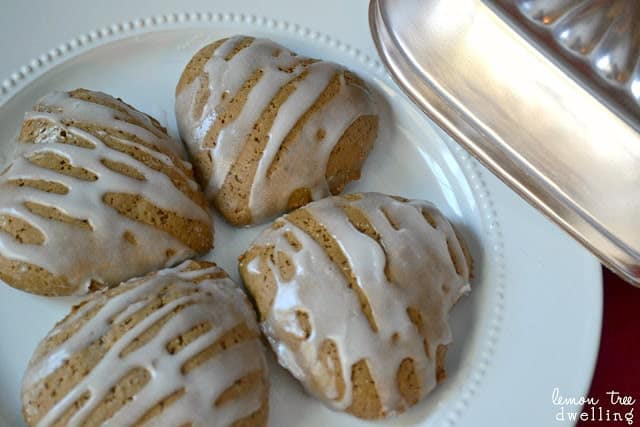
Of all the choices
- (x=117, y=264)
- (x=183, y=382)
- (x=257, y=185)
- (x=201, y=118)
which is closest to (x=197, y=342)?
(x=183, y=382)

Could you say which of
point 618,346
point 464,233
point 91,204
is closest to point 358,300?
point 464,233

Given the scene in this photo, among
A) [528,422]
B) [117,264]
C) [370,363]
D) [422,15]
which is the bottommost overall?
[528,422]

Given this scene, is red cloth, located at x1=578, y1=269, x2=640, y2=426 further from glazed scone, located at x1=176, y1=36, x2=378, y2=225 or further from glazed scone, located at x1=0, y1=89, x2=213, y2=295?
glazed scone, located at x1=0, y1=89, x2=213, y2=295

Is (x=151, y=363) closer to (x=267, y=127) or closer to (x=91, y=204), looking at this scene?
(x=91, y=204)

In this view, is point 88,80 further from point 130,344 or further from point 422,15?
point 422,15

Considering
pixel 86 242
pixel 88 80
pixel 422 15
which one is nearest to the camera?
pixel 86 242

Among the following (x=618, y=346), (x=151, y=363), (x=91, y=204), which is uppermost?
(x=91, y=204)
